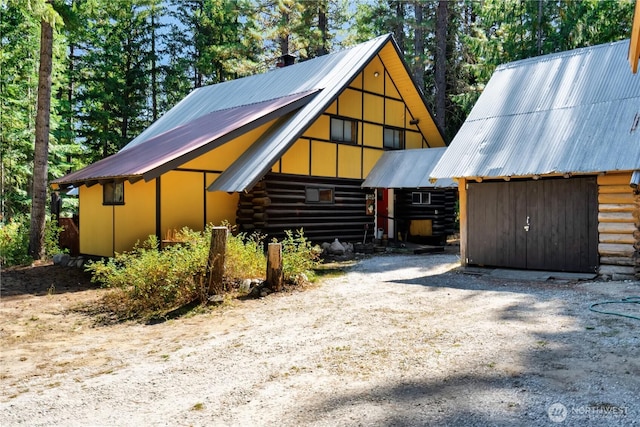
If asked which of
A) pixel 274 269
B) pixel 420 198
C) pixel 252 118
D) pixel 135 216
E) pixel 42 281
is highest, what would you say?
pixel 252 118

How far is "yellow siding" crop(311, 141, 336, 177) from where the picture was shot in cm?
1641

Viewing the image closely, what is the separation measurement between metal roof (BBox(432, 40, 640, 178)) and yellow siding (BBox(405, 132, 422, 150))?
6.28 meters

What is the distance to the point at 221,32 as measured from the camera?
32062 millimetres

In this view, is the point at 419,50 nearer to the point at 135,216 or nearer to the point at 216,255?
the point at 135,216

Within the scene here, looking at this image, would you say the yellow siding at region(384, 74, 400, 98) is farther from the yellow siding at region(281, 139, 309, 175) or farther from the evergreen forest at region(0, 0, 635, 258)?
the evergreen forest at region(0, 0, 635, 258)

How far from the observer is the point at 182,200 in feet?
44.3

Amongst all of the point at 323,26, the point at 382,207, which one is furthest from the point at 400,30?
the point at 382,207

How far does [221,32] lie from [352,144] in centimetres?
1850

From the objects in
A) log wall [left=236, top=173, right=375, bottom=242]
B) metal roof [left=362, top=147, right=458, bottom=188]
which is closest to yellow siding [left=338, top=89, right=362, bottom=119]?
metal roof [left=362, top=147, right=458, bottom=188]

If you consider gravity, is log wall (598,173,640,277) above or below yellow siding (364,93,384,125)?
below

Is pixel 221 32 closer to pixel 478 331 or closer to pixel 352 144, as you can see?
pixel 352 144

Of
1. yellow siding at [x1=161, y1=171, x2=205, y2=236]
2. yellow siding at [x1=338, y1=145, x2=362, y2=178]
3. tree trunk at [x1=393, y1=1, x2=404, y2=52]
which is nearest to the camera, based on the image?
yellow siding at [x1=161, y1=171, x2=205, y2=236]

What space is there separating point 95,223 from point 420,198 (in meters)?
11.3

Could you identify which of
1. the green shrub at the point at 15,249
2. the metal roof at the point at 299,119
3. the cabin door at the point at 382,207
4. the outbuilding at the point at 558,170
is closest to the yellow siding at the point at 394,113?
the metal roof at the point at 299,119
